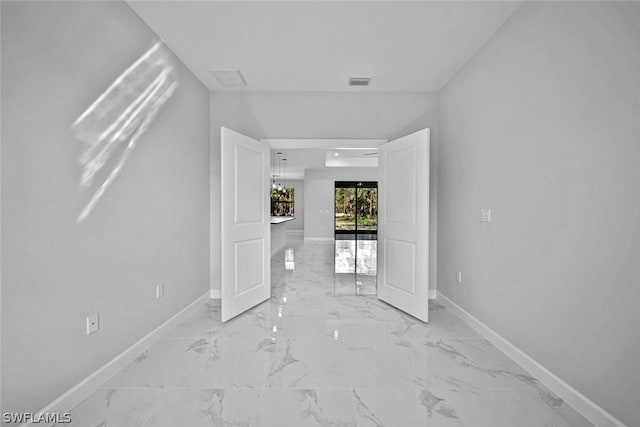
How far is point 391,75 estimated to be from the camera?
3162mm

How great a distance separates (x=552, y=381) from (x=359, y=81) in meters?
3.20

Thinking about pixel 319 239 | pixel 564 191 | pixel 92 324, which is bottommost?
pixel 319 239

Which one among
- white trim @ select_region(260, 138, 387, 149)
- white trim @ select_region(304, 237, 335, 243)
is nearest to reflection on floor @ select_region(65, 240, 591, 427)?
white trim @ select_region(260, 138, 387, 149)

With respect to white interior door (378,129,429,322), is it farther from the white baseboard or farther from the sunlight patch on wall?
the sunlight patch on wall

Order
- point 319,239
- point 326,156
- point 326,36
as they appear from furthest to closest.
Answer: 1. point 319,239
2. point 326,156
3. point 326,36

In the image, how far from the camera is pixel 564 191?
1.75 meters

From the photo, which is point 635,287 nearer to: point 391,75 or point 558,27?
point 558,27

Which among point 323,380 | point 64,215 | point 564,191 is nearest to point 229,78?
point 64,215

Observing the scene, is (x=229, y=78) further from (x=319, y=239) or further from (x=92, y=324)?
(x=319, y=239)

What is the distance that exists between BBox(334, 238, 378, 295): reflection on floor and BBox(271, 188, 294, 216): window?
19.6 ft

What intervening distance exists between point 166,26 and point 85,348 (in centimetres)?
248

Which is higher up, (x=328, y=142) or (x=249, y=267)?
(x=328, y=142)

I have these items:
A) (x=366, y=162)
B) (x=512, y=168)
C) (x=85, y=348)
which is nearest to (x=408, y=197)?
(x=512, y=168)

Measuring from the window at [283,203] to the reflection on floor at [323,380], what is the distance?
10.4 metres
